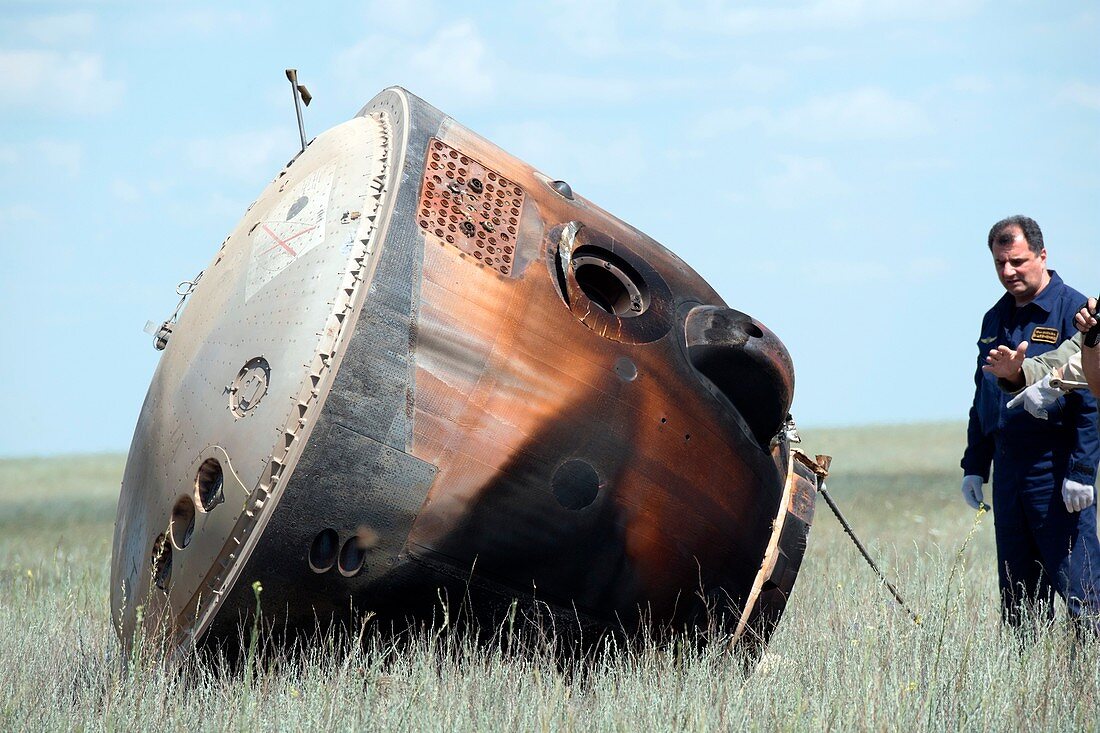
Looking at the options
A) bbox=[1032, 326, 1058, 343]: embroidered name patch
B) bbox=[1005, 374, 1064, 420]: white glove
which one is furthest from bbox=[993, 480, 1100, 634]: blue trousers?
bbox=[1032, 326, 1058, 343]: embroidered name patch

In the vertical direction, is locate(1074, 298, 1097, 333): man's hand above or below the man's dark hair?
below

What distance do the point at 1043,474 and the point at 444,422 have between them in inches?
131

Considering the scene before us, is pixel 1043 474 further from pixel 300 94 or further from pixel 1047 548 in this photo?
pixel 300 94

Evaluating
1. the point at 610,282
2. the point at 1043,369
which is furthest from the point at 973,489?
the point at 610,282

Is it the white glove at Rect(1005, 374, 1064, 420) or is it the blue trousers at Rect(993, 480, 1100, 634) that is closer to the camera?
the white glove at Rect(1005, 374, 1064, 420)

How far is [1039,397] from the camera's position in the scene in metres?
6.02

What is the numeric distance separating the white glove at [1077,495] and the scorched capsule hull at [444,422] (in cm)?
155

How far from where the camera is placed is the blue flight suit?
632cm

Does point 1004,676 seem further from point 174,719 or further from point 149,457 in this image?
point 149,457

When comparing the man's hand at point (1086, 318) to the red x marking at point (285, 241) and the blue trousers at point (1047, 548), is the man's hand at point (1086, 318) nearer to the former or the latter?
the blue trousers at point (1047, 548)

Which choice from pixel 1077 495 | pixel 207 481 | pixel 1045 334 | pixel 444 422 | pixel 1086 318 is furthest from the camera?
pixel 1045 334

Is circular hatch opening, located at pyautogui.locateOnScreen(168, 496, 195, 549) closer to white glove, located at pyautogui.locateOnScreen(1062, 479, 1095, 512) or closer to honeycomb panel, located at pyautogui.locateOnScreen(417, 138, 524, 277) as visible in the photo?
honeycomb panel, located at pyautogui.locateOnScreen(417, 138, 524, 277)

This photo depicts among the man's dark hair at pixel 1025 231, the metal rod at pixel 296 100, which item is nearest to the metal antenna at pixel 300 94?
the metal rod at pixel 296 100

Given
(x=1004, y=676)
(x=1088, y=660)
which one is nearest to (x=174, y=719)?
(x=1004, y=676)
